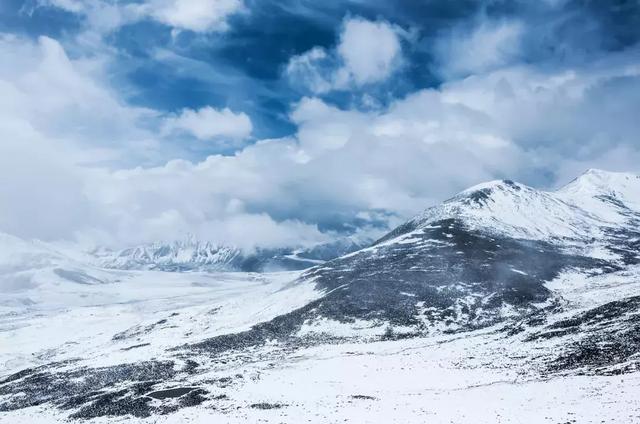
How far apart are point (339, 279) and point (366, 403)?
321ft

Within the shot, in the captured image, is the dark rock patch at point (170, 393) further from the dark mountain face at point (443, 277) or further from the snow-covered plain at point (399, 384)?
the dark mountain face at point (443, 277)

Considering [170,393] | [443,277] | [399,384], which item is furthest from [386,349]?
[443,277]

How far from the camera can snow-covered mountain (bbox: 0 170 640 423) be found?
48250 millimetres

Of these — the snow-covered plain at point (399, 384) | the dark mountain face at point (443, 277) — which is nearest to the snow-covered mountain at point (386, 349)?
the snow-covered plain at point (399, 384)

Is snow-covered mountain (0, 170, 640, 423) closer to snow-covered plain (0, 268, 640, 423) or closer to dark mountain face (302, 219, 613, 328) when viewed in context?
snow-covered plain (0, 268, 640, 423)

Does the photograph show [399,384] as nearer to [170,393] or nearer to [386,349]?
[386,349]

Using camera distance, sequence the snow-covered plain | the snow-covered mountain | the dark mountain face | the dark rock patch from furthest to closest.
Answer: the dark mountain face, the dark rock patch, the snow-covered mountain, the snow-covered plain

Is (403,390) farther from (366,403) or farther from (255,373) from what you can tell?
(255,373)

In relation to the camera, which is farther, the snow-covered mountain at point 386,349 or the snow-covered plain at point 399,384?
the snow-covered mountain at point 386,349

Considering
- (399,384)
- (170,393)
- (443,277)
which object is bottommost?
(399,384)

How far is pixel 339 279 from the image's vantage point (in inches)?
5842

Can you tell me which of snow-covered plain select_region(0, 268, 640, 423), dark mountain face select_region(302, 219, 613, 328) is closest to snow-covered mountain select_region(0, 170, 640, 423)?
snow-covered plain select_region(0, 268, 640, 423)

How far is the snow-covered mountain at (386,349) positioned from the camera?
1900 inches

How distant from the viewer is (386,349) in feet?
286
